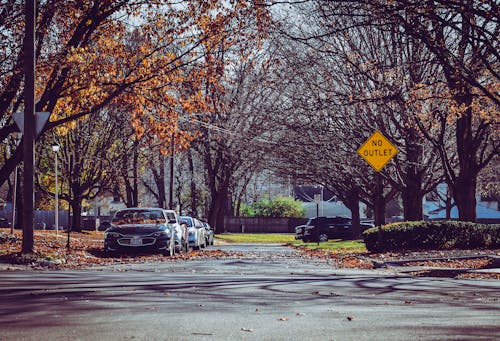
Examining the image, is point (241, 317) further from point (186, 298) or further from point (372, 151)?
point (372, 151)

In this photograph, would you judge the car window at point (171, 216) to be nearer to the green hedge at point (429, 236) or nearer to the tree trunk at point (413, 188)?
the green hedge at point (429, 236)

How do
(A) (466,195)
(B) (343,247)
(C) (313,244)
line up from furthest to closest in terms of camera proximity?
(C) (313,244), (B) (343,247), (A) (466,195)

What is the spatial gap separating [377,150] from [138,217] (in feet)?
25.6

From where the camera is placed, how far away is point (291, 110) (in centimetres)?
3600

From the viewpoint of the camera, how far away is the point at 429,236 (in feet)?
79.8

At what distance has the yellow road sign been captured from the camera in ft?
78.4

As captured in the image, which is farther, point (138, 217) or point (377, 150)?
point (138, 217)

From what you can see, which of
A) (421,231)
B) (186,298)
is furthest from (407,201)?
(186,298)

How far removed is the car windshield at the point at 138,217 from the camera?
24562 millimetres

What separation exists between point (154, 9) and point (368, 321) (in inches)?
592

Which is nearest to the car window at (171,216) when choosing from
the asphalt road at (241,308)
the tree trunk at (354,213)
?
the asphalt road at (241,308)

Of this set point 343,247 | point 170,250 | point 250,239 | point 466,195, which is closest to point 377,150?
point 466,195

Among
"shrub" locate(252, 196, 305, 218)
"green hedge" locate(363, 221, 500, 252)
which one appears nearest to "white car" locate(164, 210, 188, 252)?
"green hedge" locate(363, 221, 500, 252)

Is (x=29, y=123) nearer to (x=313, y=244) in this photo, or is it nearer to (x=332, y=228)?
(x=313, y=244)
